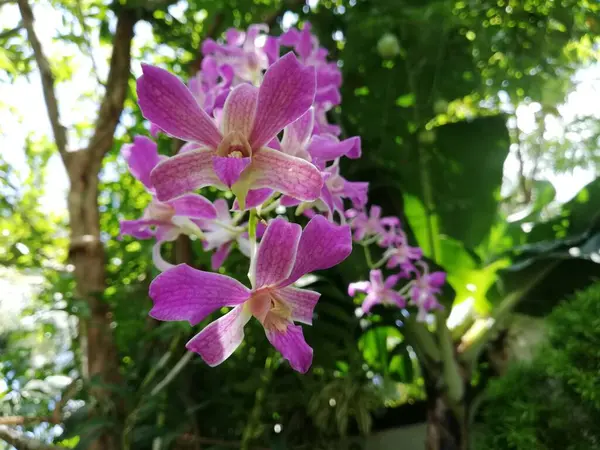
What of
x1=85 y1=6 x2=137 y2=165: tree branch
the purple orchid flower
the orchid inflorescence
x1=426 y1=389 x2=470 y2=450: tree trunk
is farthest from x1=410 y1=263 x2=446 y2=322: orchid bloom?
x1=85 y1=6 x2=137 y2=165: tree branch

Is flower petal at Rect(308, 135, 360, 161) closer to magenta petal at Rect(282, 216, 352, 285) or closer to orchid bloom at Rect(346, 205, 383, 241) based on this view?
magenta petal at Rect(282, 216, 352, 285)

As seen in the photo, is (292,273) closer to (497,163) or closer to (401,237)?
(401,237)

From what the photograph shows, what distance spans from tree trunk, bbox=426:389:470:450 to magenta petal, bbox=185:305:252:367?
0.79m

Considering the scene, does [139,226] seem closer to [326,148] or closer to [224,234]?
[224,234]

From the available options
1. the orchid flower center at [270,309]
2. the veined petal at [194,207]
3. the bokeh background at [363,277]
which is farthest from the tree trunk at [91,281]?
the orchid flower center at [270,309]

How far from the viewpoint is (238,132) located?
1.17 feet

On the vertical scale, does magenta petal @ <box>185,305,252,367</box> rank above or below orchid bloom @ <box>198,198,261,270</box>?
below

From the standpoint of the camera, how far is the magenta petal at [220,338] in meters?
0.36

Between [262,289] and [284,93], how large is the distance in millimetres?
128

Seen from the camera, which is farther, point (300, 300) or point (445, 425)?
point (445, 425)

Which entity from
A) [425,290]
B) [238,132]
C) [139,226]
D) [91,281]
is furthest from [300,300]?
[91,281]

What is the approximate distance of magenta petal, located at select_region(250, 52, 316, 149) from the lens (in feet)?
1.08

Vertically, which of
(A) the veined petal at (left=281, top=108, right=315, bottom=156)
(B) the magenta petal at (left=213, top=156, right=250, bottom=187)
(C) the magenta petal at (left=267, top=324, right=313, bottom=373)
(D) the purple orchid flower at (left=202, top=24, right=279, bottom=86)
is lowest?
(C) the magenta petal at (left=267, top=324, right=313, bottom=373)

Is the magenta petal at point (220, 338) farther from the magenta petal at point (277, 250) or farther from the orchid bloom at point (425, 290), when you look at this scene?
the orchid bloom at point (425, 290)
